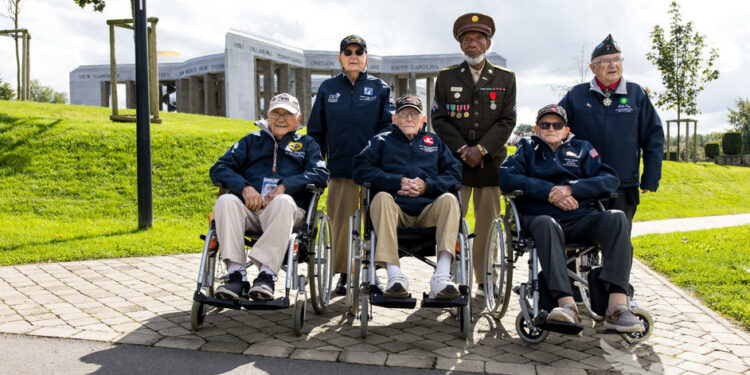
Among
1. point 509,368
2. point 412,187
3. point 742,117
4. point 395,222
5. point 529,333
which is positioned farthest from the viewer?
point 742,117

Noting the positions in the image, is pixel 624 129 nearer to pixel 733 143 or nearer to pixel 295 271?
pixel 295 271

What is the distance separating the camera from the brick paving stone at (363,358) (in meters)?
3.49

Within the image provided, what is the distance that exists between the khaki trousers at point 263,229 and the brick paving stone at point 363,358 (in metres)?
0.75

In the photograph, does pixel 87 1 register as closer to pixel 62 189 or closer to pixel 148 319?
pixel 62 189

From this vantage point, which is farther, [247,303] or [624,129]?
[624,129]

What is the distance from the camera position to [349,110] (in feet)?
16.9

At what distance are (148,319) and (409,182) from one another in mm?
2104

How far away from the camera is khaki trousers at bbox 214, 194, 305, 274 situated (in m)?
3.96

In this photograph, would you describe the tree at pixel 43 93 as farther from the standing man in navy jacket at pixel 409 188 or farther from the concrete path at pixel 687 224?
the standing man in navy jacket at pixel 409 188

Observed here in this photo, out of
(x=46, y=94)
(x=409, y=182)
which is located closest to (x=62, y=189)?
(x=409, y=182)

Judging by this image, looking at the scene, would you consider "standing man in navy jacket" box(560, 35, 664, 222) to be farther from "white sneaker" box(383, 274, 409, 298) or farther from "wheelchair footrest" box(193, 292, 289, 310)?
"wheelchair footrest" box(193, 292, 289, 310)

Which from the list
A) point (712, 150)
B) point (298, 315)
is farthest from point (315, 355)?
point (712, 150)

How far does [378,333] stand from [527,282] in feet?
3.55

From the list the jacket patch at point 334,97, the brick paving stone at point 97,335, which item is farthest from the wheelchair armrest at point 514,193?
the brick paving stone at point 97,335
